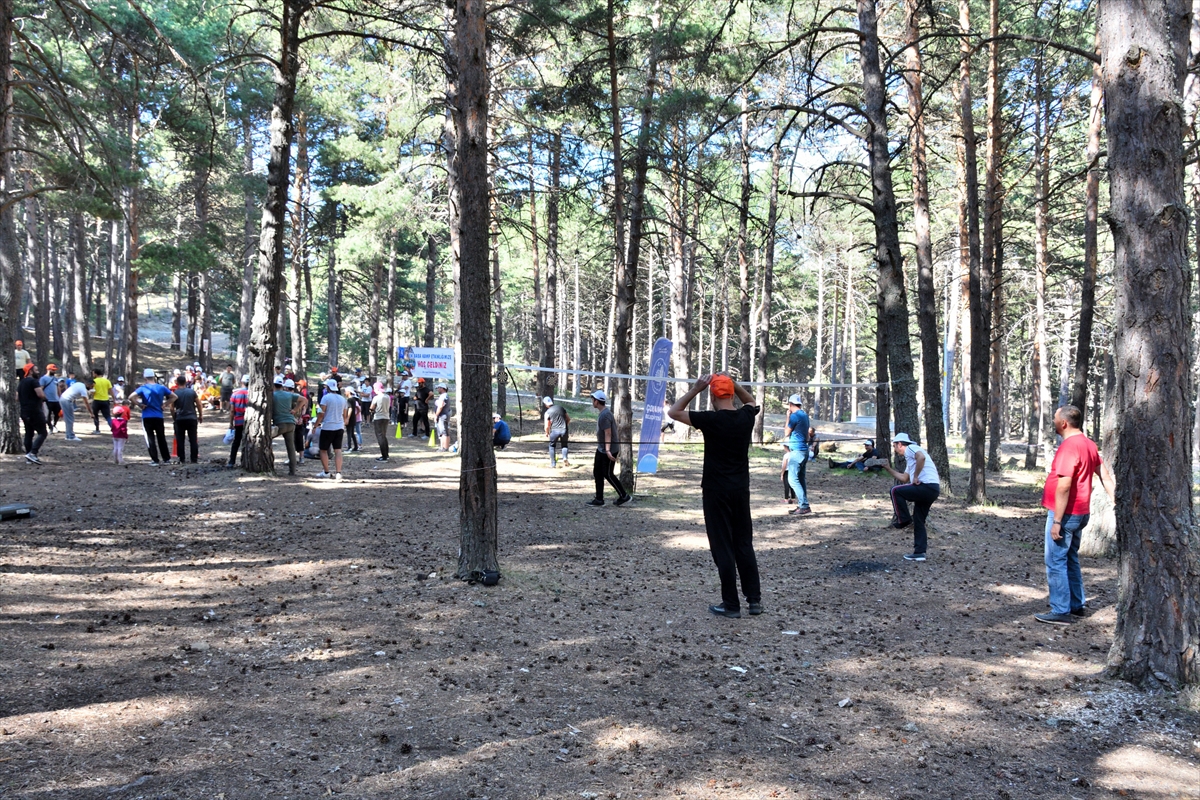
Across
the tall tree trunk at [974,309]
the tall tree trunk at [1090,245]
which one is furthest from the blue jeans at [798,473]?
the tall tree trunk at [1090,245]

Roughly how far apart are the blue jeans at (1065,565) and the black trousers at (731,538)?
8.41 ft

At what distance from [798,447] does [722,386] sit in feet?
19.4

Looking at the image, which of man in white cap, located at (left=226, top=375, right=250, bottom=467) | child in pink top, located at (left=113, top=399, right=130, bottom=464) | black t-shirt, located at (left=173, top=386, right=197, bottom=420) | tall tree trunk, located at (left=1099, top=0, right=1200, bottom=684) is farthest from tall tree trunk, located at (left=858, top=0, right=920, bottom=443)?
child in pink top, located at (left=113, top=399, right=130, bottom=464)

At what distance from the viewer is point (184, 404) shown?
14562mm

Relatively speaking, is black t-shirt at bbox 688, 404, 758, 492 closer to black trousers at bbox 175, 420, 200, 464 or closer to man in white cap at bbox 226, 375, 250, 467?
man in white cap at bbox 226, 375, 250, 467

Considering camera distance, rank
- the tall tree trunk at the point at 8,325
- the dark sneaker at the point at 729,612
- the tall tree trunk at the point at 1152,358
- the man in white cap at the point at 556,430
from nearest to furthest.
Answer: the tall tree trunk at the point at 1152,358, the dark sneaker at the point at 729,612, the tall tree trunk at the point at 8,325, the man in white cap at the point at 556,430

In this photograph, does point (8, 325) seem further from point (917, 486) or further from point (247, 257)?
point (917, 486)

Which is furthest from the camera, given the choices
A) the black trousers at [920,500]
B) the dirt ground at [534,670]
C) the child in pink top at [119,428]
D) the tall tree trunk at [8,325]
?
the child in pink top at [119,428]

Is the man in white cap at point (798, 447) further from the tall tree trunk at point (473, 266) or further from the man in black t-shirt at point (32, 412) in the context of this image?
the man in black t-shirt at point (32, 412)

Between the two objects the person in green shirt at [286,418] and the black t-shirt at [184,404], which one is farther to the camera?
the black t-shirt at [184,404]

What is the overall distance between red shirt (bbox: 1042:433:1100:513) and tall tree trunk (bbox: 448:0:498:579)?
5.01 m

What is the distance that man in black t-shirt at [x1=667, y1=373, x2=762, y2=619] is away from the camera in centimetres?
691

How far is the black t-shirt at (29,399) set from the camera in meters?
14.2

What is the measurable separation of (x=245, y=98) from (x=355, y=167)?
17219mm
